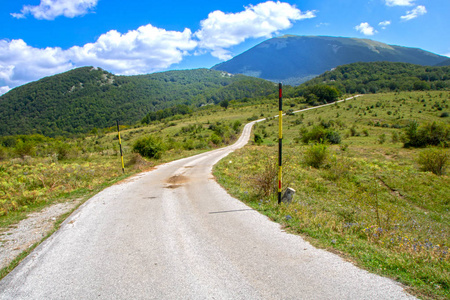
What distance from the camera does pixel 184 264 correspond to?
3.94 meters

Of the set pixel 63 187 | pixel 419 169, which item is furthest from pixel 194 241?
pixel 419 169

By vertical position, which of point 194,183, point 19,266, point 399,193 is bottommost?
point 399,193

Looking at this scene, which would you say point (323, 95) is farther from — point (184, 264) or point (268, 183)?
Answer: point (184, 264)

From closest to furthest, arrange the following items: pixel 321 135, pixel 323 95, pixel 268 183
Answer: pixel 268 183 → pixel 321 135 → pixel 323 95

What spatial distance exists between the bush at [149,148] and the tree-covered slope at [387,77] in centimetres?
11255

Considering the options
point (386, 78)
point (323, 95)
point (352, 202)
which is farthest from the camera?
point (386, 78)

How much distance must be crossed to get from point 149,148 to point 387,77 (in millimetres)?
145436

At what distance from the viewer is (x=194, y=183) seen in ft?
36.2

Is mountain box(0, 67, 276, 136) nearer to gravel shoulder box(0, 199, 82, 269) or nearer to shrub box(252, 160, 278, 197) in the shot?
gravel shoulder box(0, 199, 82, 269)

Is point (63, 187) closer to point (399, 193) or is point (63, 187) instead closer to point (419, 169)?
point (399, 193)

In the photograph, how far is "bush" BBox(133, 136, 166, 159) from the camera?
81.4 ft

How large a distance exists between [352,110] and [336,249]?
250 feet

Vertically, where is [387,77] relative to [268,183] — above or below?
above

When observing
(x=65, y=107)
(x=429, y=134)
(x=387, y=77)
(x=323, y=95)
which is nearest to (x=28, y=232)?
(x=429, y=134)
